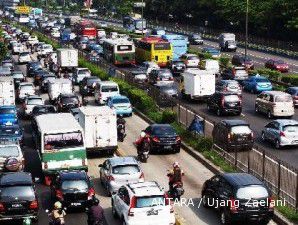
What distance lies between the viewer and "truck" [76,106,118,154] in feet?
113

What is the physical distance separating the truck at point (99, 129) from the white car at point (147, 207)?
471 inches

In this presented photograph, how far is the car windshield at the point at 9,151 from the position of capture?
3022 cm

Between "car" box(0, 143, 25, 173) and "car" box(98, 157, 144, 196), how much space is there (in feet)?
13.8

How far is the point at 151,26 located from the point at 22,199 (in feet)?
464

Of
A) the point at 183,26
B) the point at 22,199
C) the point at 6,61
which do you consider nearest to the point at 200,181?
the point at 22,199

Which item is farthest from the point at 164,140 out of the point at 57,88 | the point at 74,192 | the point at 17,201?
the point at 57,88

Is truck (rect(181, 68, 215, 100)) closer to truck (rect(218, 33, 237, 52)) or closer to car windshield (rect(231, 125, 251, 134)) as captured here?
car windshield (rect(231, 125, 251, 134))

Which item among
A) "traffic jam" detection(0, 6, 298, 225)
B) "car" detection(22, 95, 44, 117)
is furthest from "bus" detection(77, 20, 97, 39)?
"car" detection(22, 95, 44, 117)

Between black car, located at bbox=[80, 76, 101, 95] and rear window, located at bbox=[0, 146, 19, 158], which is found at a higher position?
rear window, located at bbox=[0, 146, 19, 158]

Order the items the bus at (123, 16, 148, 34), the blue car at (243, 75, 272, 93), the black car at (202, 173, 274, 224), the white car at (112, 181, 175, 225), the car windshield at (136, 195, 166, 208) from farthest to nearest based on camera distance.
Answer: the bus at (123, 16, 148, 34) → the blue car at (243, 75, 272, 93) → the black car at (202, 173, 274, 224) → the car windshield at (136, 195, 166, 208) → the white car at (112, 181, 175, 225)

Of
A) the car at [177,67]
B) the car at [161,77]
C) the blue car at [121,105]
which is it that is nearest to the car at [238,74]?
the car at [161,77]

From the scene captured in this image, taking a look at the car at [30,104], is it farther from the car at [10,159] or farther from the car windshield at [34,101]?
the car at [10,159]

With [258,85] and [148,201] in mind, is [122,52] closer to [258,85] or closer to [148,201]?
[258,85]

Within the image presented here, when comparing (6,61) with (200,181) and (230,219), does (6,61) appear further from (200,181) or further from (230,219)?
(230,219)
